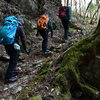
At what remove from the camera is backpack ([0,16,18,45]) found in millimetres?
4165

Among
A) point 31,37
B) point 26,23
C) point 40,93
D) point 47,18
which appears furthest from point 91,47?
point 26,23

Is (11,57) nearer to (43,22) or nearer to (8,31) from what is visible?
(8,31)

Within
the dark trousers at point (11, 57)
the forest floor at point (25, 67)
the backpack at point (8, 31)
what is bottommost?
the forest floor at point (25, 67)

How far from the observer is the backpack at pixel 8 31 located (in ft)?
13.7

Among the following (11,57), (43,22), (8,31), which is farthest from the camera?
(43,22)

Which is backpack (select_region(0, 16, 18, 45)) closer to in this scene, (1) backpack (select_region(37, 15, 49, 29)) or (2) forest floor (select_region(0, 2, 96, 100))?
(2) forest floor (select_region(0, 2, 96, 100))

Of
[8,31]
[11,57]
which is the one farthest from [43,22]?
[11,57]

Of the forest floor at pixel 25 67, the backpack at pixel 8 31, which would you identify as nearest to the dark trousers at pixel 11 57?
the backpack at pixel 8 31

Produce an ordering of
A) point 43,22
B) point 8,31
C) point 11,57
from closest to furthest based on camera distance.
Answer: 1. point 8,31
2. point 11,57
3. point 43,22

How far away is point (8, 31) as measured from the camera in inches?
164

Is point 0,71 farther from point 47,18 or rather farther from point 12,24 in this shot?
point 47,18

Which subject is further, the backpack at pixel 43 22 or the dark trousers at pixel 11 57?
the backpack at pixel 43 22

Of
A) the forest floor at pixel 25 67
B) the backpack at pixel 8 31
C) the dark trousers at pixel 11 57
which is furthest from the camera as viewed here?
the dark trousers at pixel 11 57

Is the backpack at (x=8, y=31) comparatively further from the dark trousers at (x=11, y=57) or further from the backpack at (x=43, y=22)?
the backpack at (x=43, y=22)
